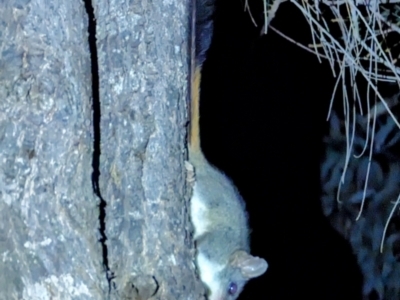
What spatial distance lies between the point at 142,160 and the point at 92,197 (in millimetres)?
180

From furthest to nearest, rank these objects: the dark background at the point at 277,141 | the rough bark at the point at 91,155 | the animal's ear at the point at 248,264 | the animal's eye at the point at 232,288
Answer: the dark background at the point at 277,141 < the animal's eye at the point at 232,288 < the animal's ear at the point at 248,264 < the rough bark at the point at 91,155

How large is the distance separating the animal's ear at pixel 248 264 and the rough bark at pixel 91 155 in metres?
0.73

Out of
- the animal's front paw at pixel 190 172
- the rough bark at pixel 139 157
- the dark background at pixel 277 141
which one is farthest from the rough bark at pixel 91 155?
the dark background at pixel 277 141

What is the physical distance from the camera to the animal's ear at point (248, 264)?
2.27 m

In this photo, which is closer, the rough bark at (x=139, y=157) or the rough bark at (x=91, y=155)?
the rough bark at (x=91, y=155)

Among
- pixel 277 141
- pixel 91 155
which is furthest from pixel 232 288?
pixel 277 141

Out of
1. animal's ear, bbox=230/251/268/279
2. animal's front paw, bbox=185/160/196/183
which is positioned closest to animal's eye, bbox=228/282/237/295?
animal's ear, bbox=230/251/268/279

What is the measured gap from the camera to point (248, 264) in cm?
227

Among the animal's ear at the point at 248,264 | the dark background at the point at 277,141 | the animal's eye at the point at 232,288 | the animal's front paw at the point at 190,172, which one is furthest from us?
the dark background at the point at 277,141

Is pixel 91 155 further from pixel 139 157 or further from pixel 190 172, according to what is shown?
pixel 190 172

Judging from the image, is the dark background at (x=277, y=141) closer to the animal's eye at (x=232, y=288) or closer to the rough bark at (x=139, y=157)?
the animal's eye at (x=232, y=288)

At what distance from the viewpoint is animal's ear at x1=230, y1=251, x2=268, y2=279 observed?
2266mm

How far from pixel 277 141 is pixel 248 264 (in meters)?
1.72

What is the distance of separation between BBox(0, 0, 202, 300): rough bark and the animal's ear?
726 mm
